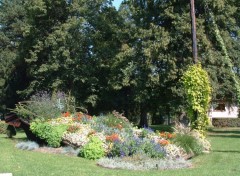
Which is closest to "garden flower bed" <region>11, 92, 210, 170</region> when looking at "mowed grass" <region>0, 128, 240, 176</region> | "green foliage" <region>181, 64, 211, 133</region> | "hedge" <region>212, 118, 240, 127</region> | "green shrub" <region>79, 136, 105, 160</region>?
"green shrub" <region>79, 136, 105, 160</region>

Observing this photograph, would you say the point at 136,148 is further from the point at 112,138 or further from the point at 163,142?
the point at 163,142

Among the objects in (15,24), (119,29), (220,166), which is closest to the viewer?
(220,166)

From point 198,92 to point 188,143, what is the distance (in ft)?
10.9

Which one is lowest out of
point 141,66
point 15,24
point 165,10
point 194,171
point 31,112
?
point 194,171

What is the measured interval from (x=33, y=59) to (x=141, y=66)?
11.7 meters

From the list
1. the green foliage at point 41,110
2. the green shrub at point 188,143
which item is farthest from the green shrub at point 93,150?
the green foliage at point 41,110

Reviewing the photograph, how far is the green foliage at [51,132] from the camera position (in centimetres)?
1747

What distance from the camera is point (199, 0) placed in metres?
31.8

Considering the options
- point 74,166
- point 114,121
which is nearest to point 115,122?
point 114,121

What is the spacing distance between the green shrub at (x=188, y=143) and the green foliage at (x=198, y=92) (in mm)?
2536

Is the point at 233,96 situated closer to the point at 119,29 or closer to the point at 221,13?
the point at 221,13

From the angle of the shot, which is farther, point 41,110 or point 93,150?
point 41,110

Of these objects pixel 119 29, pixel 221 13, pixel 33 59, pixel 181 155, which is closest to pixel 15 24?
pixel 33 59

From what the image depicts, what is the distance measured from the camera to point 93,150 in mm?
15383
